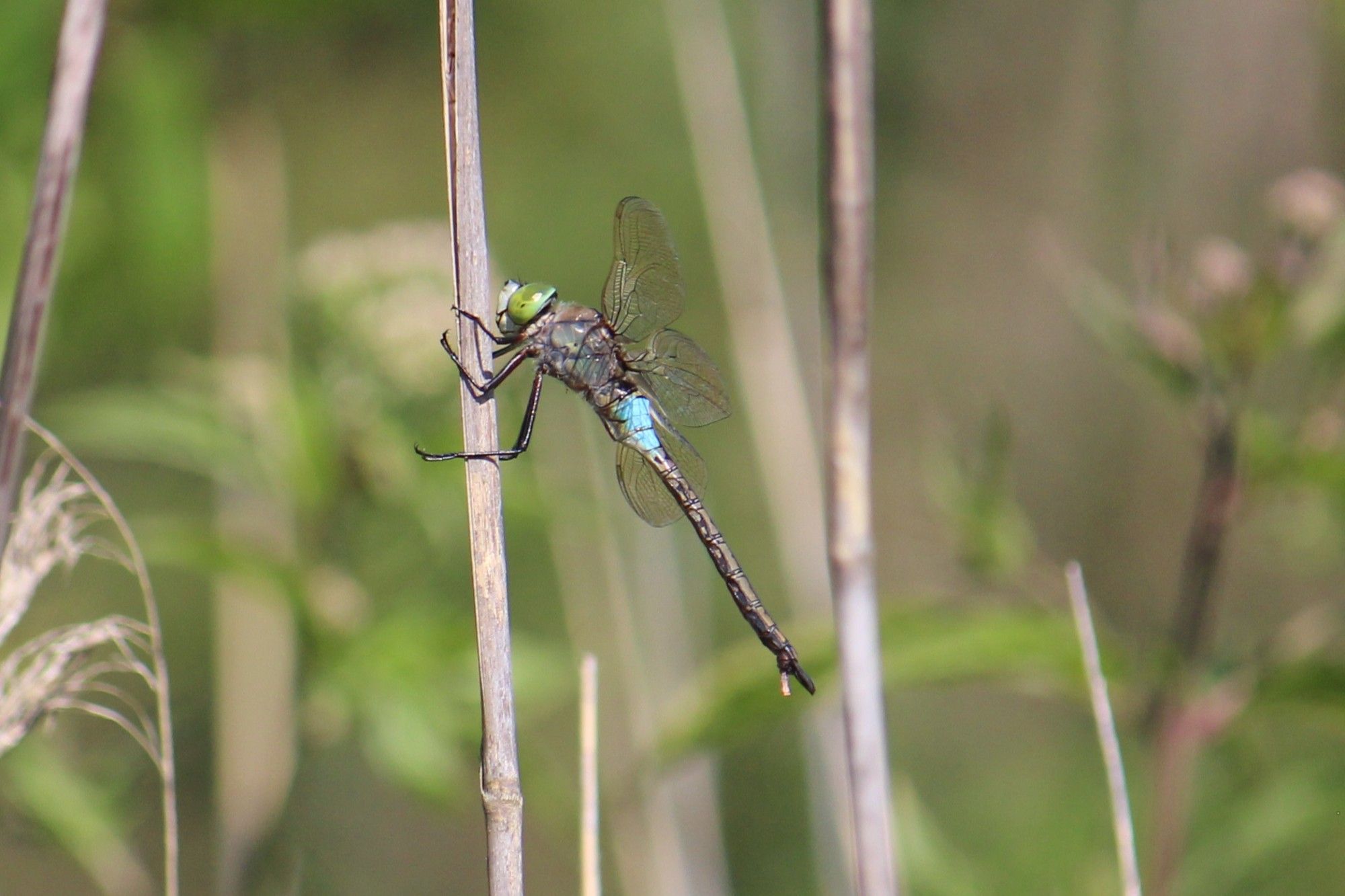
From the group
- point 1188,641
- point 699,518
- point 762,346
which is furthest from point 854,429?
point 762,346

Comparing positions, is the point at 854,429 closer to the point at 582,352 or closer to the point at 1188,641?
the point at 582,352

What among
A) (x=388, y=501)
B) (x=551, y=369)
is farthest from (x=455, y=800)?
(x=551, y=369)

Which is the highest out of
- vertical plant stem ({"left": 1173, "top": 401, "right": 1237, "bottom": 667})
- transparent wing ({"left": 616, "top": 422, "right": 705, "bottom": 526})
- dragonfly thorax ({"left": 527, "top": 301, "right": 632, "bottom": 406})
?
→ dragonfly thorax ({"left": 527, "top": 301, "right": 632, "bottom": 406})

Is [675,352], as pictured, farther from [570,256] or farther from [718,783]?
[570,256]

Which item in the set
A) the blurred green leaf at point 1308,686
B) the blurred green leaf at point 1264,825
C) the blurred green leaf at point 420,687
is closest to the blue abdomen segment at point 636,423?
the blurred green leaf at point 420,687

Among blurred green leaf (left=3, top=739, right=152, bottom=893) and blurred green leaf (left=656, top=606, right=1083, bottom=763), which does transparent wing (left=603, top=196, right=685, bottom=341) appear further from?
blurred green leaf (left=3, top=739, right=152, bottom=893)

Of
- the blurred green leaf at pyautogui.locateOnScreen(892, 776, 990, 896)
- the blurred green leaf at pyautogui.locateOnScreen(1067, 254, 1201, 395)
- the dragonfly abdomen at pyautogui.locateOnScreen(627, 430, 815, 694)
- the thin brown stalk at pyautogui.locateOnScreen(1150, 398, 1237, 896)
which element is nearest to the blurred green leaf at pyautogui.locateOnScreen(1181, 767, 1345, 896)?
the thin brown stalk at pyautogui.locateOnScreen(1150, 398, 1237, 896)
